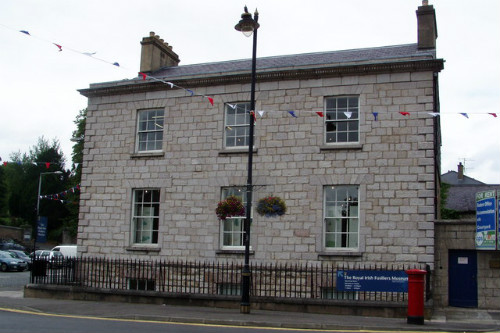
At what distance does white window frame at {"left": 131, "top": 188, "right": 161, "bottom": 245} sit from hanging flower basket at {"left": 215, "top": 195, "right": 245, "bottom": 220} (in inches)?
116

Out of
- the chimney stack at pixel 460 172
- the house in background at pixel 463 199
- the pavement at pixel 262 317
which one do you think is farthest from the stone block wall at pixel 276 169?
the chimney stack at pixel 460 172

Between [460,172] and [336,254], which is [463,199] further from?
[336,254]

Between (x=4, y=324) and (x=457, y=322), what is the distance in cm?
1058

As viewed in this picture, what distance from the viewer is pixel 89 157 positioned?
2084 centimetres

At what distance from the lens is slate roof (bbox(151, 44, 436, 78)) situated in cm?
1762

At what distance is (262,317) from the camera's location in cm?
1362

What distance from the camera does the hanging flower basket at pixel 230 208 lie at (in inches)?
691

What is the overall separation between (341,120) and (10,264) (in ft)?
89.2

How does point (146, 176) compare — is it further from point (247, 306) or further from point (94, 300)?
point (247, 306)

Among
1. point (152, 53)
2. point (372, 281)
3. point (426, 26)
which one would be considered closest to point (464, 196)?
point (426, 26)

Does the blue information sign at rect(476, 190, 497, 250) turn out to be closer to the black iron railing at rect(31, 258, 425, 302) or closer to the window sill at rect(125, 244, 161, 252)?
the black iron railing at rect(31, 258, 425, 302)

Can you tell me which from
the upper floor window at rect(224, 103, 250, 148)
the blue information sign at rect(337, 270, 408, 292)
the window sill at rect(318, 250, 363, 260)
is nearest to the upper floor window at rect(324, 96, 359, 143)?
the upper floor window at rect(224, 103, 250, 148)

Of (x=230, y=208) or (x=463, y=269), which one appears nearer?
(x=463, y=269)

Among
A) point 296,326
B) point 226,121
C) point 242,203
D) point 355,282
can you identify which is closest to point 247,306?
point 296,326
